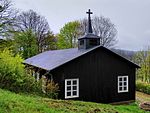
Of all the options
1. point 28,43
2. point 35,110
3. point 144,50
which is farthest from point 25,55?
point 35,110

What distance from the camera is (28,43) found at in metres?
45.8

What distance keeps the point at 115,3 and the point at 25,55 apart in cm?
2919

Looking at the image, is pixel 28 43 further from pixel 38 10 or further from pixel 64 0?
pixel 64 0

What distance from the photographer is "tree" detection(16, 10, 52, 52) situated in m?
48.6

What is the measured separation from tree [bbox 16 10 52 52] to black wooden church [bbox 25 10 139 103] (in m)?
27.3

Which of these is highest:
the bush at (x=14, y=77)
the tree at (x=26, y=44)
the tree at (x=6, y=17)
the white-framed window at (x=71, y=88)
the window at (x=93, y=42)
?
the tree at (x=6, y=17)

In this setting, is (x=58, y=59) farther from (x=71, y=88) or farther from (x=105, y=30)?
(x=105, y=30)

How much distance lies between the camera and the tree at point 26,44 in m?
44.8

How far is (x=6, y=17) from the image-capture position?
36469mm

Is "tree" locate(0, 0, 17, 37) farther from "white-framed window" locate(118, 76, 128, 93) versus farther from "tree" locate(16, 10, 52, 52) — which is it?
"white-framed window" locate(118, 76, 128, 93)

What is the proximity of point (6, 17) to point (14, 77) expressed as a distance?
73.0 ft

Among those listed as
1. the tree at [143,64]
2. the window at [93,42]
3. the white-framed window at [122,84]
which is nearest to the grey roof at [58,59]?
the window at [93,42]

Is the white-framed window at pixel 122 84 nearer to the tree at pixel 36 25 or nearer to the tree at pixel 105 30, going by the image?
the tree at pixel 105 30

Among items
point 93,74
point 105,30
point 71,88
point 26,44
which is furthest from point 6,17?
point 105,30
